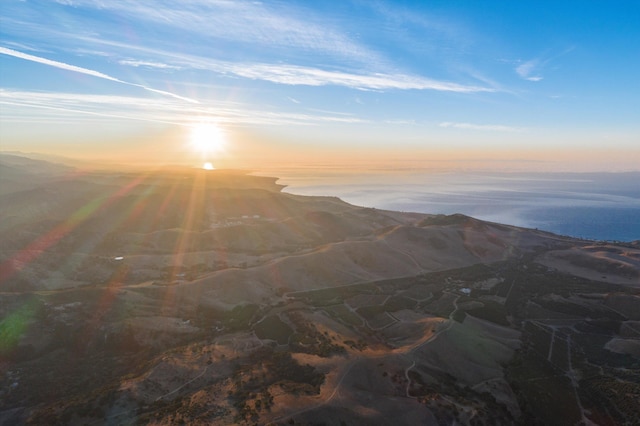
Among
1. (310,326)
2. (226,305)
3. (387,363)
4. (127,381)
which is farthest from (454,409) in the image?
(226,305)

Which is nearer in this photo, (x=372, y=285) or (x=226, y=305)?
(x=226, y=305)

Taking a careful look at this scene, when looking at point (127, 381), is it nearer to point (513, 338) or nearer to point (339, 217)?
point (513, 338)

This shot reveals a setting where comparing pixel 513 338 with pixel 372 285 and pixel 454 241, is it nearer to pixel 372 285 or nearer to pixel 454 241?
pixel 372 285

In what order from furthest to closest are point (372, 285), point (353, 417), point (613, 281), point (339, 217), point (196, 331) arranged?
1. point (339, 217)
2. point (613, 281)
3. point (372, 285)
4. point (196, 331)
5. point (353, 417)

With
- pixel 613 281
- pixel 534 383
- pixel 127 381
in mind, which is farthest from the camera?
pixel 613 281

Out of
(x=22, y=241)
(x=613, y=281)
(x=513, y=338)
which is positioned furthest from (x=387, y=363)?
(x=22, y=241)

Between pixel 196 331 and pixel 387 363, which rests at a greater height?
pixel 387 363
